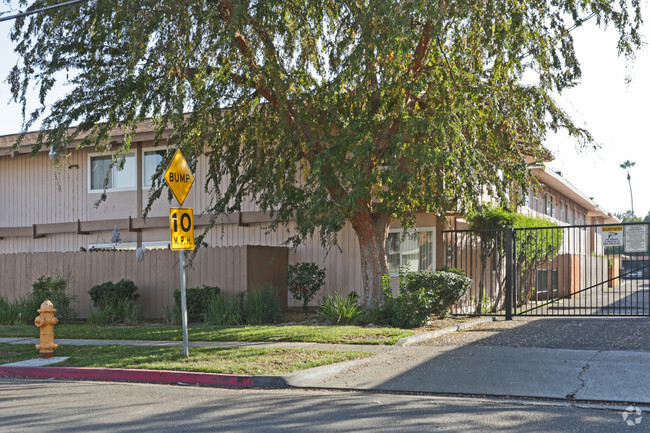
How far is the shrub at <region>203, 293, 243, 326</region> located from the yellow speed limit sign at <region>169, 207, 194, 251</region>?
5300 mm

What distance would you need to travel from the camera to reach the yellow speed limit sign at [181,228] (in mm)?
11000

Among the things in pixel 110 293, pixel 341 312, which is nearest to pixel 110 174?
pixel 110 293

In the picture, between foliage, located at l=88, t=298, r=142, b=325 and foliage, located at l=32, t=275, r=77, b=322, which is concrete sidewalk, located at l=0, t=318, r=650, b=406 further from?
foliage, located at l=32, t=275, r=77, b=322

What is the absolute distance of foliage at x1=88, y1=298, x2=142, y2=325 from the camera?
57.2 ft

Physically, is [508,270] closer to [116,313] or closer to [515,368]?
[515,368]

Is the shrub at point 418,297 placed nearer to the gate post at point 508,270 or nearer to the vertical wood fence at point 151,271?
the gate post at point 508,270

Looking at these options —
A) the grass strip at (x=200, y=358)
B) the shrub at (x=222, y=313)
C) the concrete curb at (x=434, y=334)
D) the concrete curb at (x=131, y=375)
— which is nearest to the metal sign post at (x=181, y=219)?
the grass strip at (x=200, y=358)

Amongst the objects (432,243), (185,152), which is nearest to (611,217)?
(432,243)

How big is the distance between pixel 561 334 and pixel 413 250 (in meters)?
6.19

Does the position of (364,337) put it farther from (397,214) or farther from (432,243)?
(432,243)

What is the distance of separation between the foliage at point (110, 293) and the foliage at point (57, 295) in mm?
703

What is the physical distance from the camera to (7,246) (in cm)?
2453

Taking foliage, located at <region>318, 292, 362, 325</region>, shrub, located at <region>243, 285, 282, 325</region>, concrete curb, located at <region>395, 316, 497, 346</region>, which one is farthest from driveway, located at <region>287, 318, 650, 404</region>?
shrub, located at <region>243, 285, 282, 325</region>

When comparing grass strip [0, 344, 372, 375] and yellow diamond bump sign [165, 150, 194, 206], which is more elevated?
yellow diamond bump sign [165, 150, 194, 206]
